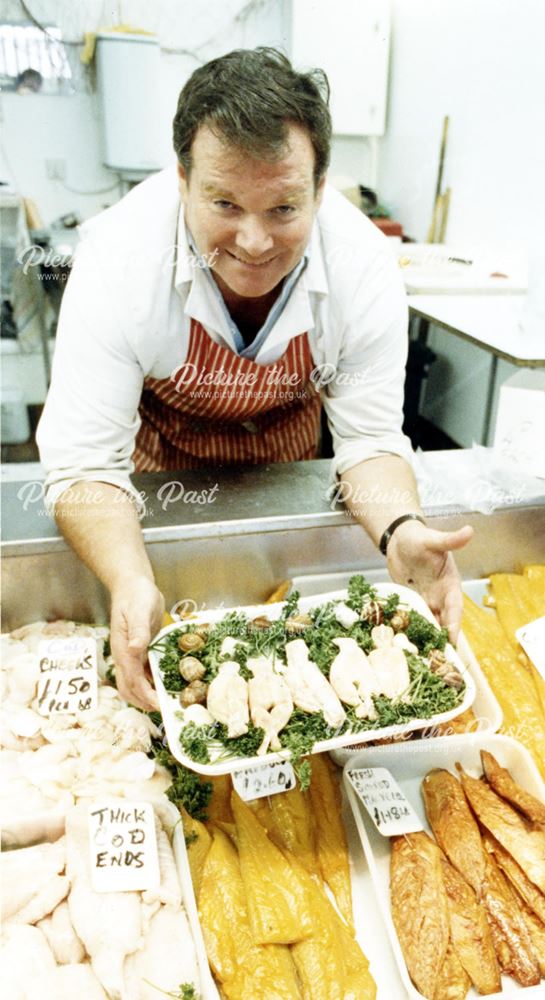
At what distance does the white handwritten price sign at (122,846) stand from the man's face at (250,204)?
1.05 meters

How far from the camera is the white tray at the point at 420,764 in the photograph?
1386mm

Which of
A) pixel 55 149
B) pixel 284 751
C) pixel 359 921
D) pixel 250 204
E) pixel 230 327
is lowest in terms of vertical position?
pixel 359 921

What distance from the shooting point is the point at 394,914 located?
49.4 inches

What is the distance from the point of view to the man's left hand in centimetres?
154

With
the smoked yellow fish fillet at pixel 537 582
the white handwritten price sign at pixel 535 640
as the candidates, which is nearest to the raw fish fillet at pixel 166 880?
the white handwritten price sign at pixel 535 640

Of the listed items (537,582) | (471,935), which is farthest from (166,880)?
(537,582)

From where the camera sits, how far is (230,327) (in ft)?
5.89

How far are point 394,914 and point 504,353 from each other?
223 centimetres

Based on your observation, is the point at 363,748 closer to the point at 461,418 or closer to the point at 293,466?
the point at 293,466

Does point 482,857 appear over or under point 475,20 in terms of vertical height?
under

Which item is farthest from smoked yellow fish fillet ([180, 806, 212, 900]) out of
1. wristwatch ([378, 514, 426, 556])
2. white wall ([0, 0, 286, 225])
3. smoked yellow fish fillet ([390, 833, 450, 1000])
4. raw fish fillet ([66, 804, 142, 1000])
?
white wall ([0, 0, 286, 225])

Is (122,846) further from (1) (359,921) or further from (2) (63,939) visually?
(1) (359,921)

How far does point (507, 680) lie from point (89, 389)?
1124mm

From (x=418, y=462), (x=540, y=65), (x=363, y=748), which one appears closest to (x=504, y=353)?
(x=418, y=462)
